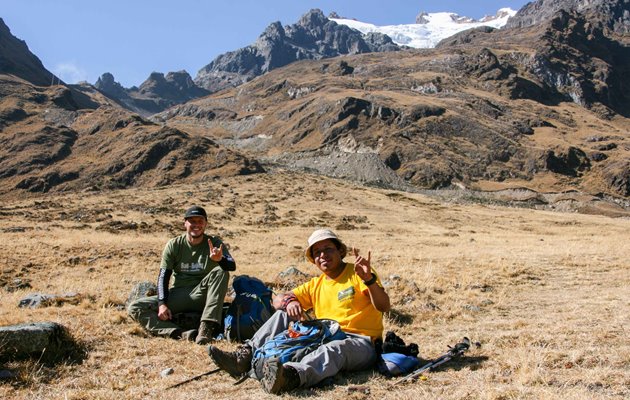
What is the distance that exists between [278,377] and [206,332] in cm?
278

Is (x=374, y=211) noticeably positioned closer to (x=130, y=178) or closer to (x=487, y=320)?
(x=130, y=178)

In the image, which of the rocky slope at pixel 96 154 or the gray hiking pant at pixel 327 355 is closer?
the gray hiking pant at pixel 327 355

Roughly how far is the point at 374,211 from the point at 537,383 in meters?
49.1

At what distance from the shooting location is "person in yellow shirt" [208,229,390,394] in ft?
17.8

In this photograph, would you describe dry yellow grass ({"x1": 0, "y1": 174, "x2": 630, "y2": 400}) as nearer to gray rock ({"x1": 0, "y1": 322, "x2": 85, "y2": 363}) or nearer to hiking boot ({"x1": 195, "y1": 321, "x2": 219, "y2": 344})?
hiking boot ({"x1": 195, "y1": 321, "x2": 219, "y2": 344})

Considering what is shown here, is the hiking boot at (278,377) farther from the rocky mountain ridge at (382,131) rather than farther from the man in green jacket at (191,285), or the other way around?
the rocky mountain ridge at (382,131)

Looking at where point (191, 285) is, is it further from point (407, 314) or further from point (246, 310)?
point (407, 314)

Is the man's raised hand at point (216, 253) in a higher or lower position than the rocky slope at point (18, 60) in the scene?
lower

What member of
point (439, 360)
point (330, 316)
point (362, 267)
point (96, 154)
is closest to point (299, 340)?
point (330, 316)

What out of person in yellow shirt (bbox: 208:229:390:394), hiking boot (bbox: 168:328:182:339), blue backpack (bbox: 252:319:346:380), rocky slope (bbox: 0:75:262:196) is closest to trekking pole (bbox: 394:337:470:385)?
person in yellow shirt (bbox: 208:229:390:394)

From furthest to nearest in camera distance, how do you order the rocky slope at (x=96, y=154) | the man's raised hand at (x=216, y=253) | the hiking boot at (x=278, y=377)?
the rocky slope at (x=96, y=154), the man's raised hand at (x=216, y=253), the hiking boot at (x=278, y=377)

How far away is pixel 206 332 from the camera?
7.52 m

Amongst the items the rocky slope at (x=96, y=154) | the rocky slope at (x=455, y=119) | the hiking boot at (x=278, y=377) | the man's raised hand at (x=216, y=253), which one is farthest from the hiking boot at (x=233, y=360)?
the rocky slope at (x=455, y=119)

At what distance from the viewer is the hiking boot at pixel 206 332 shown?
7.42 m
